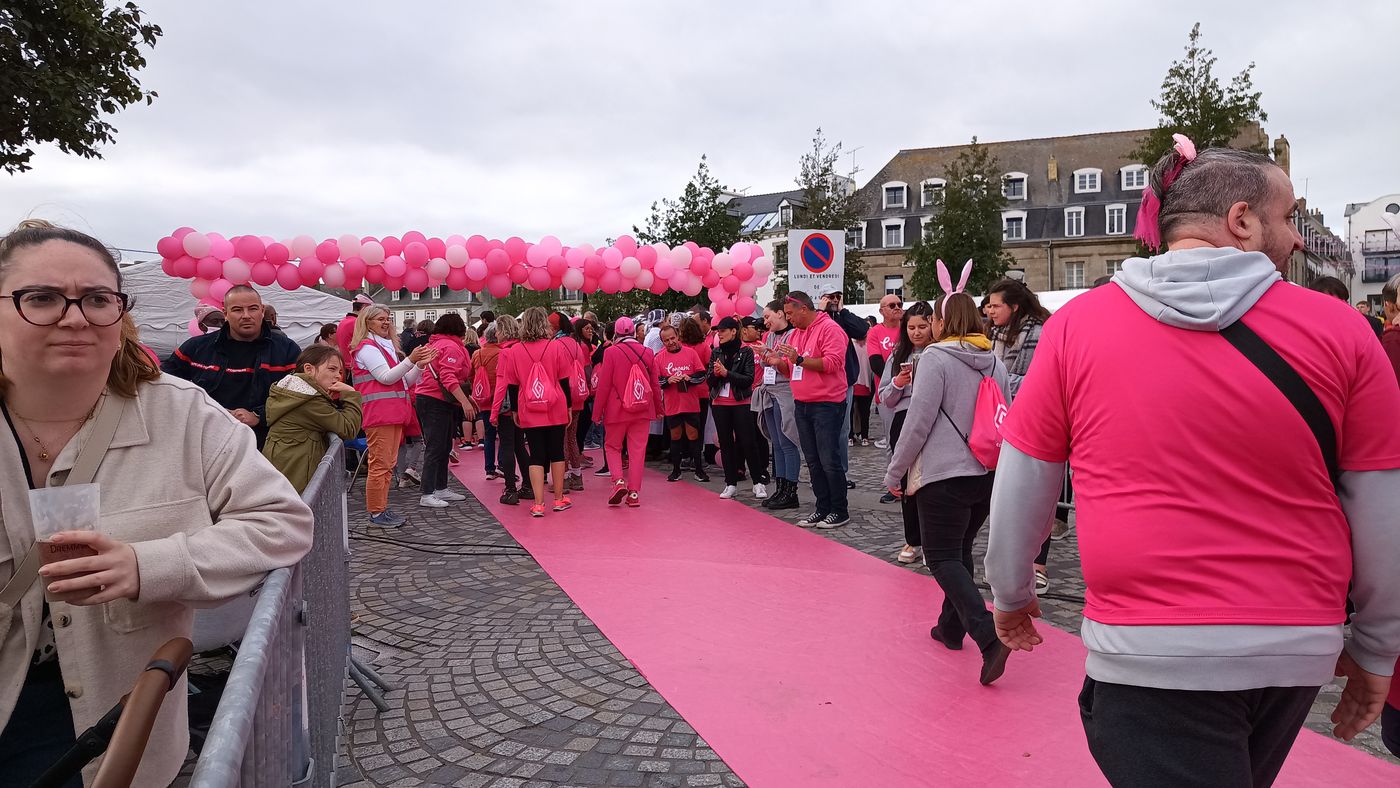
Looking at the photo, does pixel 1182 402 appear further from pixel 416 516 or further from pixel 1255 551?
pixel 416 516

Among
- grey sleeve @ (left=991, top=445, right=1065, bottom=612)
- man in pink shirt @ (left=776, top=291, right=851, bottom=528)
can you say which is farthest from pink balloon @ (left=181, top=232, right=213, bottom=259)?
grey sleeve @ (left=991, top=445, right=1065, bottom=612)

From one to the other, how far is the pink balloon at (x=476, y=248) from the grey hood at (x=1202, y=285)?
11951 millimetres

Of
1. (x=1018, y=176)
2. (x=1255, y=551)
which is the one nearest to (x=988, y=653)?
(x=1255, y=551)

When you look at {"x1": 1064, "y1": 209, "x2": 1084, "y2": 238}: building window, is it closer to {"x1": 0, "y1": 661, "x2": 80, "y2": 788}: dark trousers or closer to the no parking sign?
the no parking sign

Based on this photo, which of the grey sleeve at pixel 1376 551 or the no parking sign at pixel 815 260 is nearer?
the grey sleeve at pixel 1376 551

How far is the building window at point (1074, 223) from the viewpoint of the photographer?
4853 cm

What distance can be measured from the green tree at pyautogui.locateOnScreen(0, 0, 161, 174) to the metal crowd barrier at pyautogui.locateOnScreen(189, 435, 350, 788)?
8818 mm

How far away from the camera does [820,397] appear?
25.0ft

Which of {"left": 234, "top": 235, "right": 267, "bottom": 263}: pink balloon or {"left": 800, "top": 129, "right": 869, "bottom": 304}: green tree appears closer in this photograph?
{"left": 234, "top": 235, "right": 267, "bottom": 263}: pink balloon

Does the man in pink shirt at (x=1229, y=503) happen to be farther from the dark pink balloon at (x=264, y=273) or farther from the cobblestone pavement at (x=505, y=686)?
the dark pink balloon at (x=264, y=273)

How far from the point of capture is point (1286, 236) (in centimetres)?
188

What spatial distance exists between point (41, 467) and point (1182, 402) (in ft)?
7.82

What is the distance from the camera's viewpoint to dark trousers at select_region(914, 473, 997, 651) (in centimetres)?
420

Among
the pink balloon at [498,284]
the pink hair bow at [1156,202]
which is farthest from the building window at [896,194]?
the pink hair bow at [1156,202]
